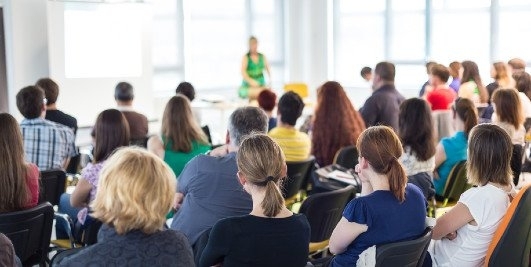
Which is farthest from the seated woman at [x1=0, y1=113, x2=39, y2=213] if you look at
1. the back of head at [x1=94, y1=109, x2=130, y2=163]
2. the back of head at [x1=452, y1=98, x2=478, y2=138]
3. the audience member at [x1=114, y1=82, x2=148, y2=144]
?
the back of head at [x1=452, y1=98, x2=478, y2=138]

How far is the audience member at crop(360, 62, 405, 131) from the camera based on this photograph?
23.4 feet

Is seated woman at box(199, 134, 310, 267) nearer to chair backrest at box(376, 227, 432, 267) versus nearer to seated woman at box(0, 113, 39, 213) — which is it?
chair backrest at box(376, 227, 432, 267)

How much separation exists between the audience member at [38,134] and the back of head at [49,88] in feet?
2.89

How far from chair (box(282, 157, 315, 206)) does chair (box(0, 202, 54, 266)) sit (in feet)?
5.79

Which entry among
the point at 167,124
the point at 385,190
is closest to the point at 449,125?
the point at 167,124

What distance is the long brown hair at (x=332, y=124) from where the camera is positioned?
5980 millimetres

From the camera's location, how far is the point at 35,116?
543 cm

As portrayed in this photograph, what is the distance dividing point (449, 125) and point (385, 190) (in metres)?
4.34

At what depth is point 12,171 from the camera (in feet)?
12.3

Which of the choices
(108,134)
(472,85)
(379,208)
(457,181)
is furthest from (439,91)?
(379,208)

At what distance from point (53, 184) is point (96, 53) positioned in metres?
4.86

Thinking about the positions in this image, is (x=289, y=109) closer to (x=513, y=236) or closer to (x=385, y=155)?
(x=385, y=155)

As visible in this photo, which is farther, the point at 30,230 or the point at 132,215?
the point at 30,230

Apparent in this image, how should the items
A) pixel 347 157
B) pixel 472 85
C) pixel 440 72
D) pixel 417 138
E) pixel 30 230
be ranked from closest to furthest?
pixel 30 230 → pixel 417 138 → pixel 347 157 → pixel 440 72 → pixel 472 85
